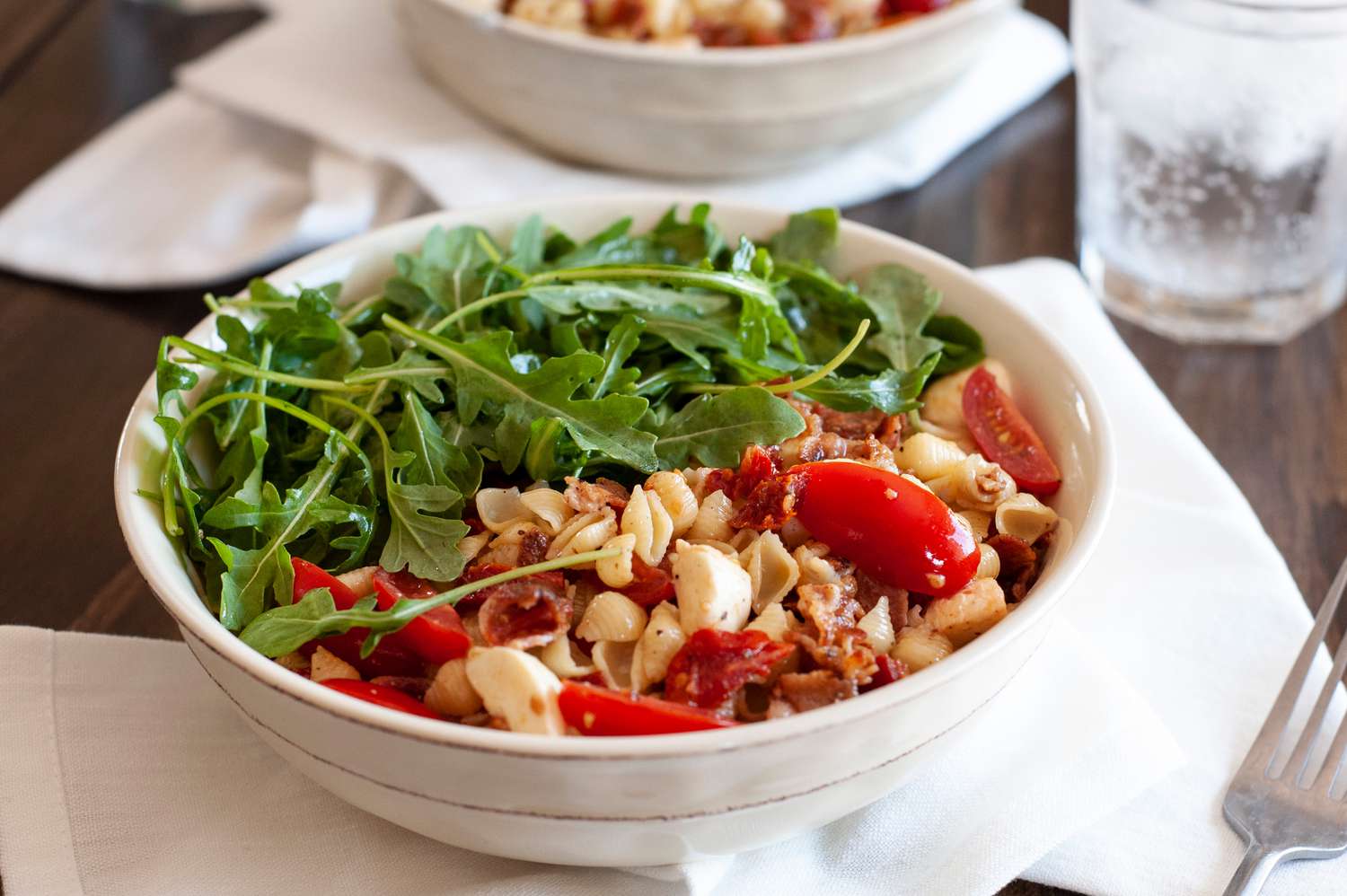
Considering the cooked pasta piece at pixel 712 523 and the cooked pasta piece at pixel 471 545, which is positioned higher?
the cooked pasta piece at pixel 471 545

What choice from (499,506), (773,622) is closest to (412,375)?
(499,506)

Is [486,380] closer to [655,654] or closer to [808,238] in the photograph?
[655,654]

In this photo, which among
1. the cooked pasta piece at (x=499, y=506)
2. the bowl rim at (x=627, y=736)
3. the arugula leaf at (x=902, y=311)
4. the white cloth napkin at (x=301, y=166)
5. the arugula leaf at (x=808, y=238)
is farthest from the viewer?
the white cloth napkin at (x=301, y=166)

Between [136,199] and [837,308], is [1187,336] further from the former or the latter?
[136,199]

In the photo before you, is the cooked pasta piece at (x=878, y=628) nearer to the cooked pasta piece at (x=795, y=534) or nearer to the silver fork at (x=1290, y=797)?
the cooked pasta piece at (x=795, y=534)

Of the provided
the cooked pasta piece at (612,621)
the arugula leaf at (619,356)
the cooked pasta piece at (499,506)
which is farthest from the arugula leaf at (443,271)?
the cooked pasta piece at (612,621)

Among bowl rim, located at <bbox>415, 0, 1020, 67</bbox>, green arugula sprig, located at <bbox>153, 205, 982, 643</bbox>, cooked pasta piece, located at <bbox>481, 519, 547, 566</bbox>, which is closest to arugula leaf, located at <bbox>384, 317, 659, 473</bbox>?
green arugula sprig, located at <bbox>153, 205, 982, 643</bbox>

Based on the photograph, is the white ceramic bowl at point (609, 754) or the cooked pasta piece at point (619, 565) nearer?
the white ceramic bowl at point (609, 754)
